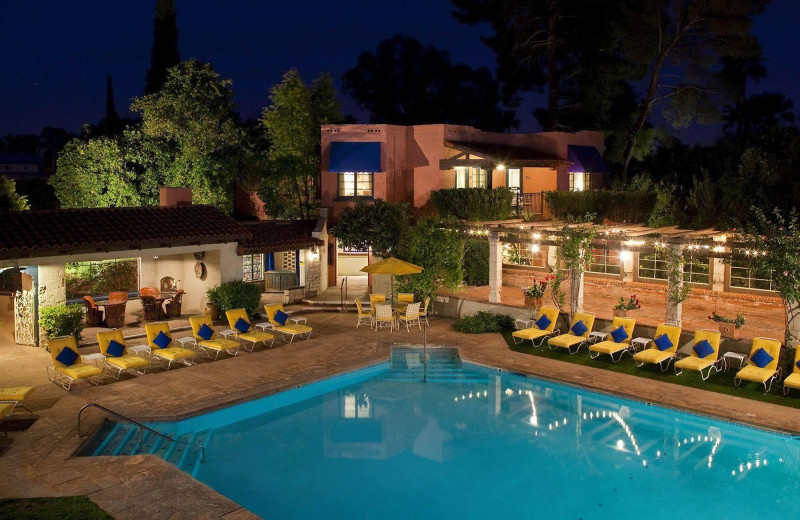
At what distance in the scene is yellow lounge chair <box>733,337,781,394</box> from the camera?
1573 cm

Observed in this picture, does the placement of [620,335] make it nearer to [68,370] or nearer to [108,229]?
[68,370]

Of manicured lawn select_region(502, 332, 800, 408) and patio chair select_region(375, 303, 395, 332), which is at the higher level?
patio chair select_region(375, 303, 395, 332)

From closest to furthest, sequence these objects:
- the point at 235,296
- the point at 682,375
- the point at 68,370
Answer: the point at 68,370 < the point at 682,375 < the point at 235,296

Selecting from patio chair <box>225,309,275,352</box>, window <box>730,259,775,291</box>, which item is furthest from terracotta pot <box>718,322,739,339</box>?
patio chair <box>225,309,275,352</box>

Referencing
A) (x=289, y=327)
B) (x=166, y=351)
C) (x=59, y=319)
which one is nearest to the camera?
(x=166, y=351)

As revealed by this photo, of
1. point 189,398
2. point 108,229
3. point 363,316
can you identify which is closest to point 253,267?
point 363,316

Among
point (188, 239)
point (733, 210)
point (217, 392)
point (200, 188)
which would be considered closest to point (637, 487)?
point (217, 392)

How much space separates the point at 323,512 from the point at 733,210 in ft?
66.7

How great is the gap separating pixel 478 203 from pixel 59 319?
630 inches

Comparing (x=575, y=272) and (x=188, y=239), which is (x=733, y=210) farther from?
(x=188, y=239)

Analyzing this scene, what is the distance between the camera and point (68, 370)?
1584 cm

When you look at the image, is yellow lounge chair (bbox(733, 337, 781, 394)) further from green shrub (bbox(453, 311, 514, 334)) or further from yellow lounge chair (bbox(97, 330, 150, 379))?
yellow lounge chair (bbox(97, 330, 150, 379))

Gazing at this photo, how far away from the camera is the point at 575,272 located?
822 inches

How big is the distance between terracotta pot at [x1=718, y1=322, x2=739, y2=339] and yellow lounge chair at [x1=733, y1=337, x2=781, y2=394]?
1188 millimetres
